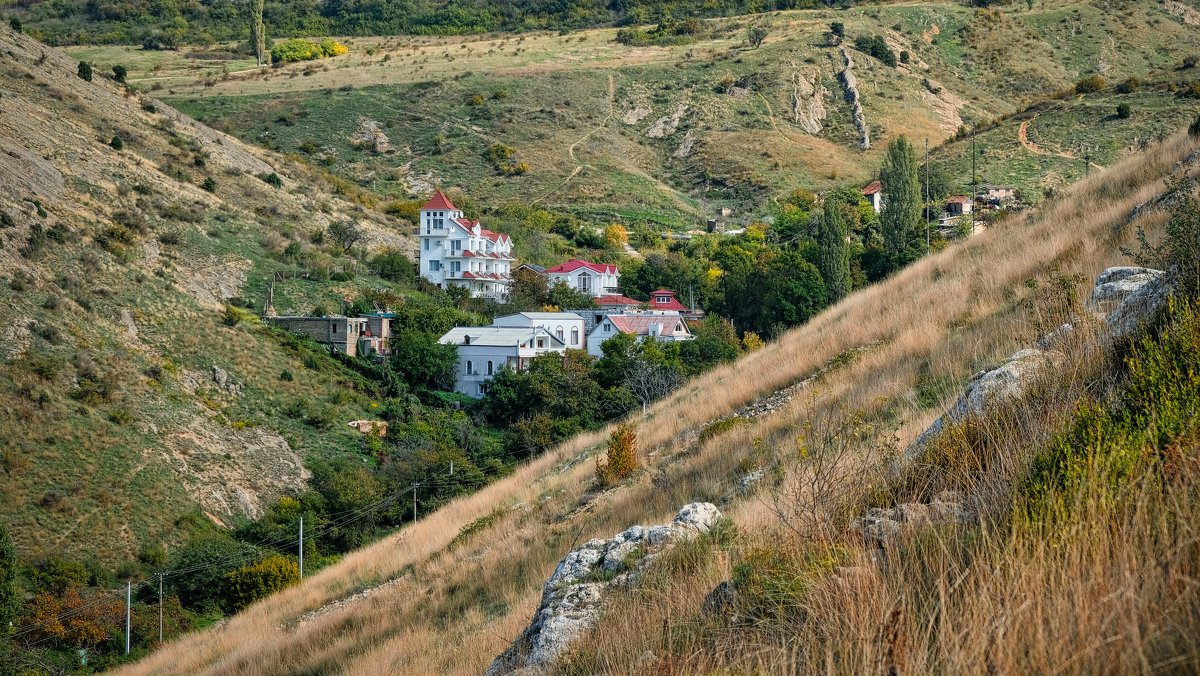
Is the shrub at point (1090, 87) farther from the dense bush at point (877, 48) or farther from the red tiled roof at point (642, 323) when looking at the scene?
the red tiled roof at point (642, 323)

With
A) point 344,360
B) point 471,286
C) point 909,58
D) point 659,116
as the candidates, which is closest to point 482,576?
point 344,360

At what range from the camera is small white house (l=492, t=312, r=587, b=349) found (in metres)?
57.2

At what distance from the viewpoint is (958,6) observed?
125500 mm

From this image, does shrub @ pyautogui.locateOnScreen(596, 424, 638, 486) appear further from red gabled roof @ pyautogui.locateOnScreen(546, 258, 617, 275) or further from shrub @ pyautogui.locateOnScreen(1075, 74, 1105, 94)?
shrub @ pyautogui.locateOnScreen(1075, 74, 1105, 94)

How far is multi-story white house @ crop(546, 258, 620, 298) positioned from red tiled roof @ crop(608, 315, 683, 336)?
33.3 feet

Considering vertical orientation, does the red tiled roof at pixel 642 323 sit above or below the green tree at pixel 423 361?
above

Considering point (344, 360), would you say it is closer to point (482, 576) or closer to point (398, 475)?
point (398, 475)

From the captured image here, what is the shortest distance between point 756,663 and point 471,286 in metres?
63.1

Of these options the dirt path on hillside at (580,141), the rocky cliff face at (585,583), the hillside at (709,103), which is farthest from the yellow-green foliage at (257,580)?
the dirt path on hillside at (580,141)

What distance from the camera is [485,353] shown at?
54.0 metres

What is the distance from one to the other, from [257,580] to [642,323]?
3090 centimetres

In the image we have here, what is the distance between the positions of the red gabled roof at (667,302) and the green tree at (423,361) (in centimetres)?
1523

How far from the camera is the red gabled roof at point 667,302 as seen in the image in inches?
2525

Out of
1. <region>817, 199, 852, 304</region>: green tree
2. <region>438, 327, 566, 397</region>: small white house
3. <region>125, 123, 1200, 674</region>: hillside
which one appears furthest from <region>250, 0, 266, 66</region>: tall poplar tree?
<region>125, 123, 1200, 674</region>: hillside
